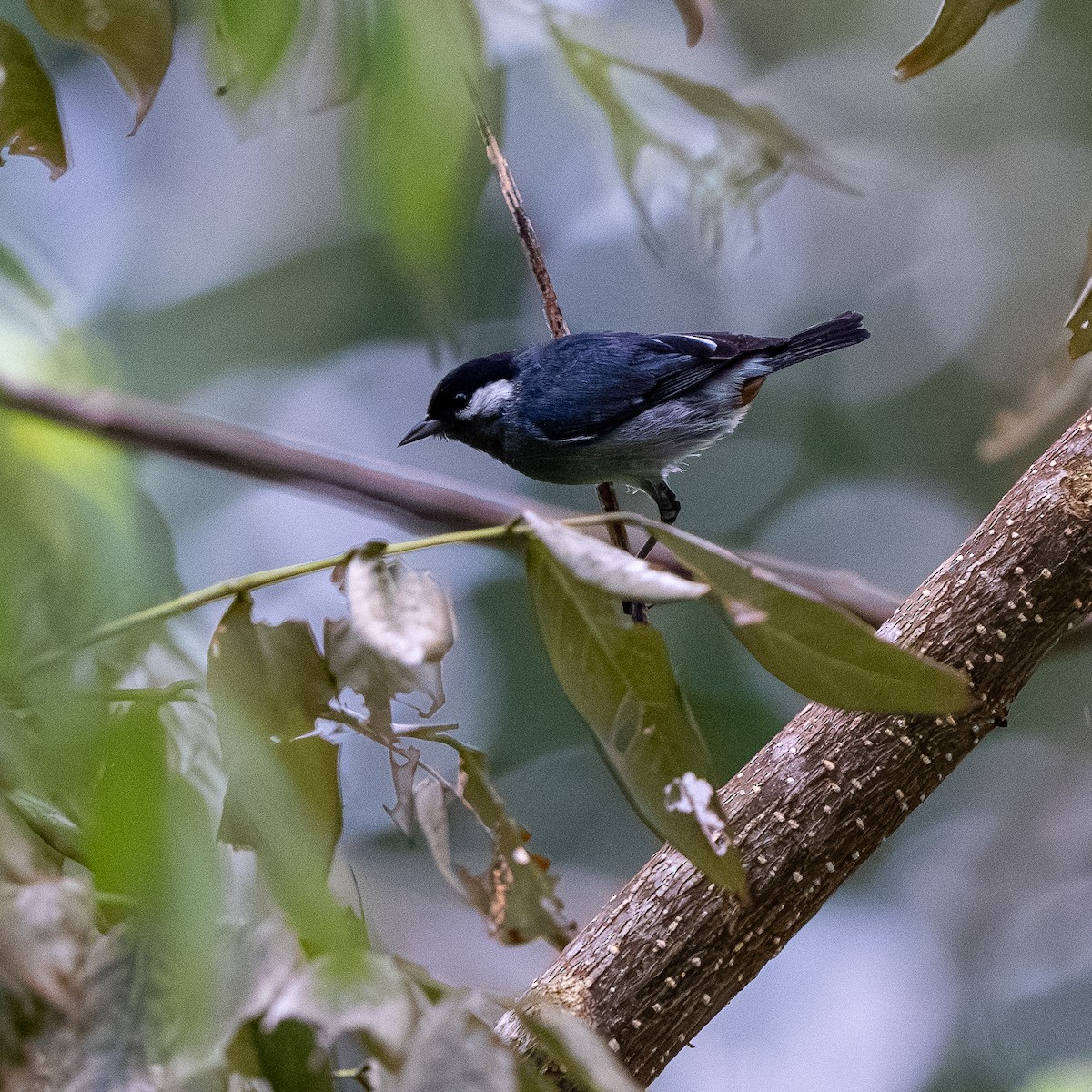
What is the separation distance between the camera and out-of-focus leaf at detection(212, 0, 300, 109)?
0.55 m

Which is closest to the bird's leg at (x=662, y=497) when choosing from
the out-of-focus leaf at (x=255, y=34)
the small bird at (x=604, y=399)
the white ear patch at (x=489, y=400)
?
the small bird at (x=604, y=399)

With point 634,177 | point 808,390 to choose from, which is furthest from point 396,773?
point 808,390

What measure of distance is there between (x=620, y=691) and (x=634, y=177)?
2.24ft

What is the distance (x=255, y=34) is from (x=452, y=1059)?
0.49m

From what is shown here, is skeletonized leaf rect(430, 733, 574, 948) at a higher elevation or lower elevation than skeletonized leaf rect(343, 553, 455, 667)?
lower

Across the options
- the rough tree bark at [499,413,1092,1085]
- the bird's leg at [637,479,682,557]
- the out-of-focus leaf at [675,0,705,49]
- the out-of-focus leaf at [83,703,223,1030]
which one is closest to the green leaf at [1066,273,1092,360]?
the rough tree bark at [499,413,1092,1085]

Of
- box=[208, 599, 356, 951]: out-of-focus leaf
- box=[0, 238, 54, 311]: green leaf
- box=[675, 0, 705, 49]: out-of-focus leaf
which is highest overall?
box=[0, 238, 54, 311]: green leaf

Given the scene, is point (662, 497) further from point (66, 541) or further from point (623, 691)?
point (623, 691)

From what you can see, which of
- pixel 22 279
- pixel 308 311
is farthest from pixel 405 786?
pixel 308 311

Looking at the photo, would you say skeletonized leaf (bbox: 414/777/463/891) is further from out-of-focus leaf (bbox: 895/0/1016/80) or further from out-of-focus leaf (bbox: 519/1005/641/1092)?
out-of-focus leaf (bbox: 895/0/1016/80)

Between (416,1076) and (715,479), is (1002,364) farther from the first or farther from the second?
(416,1076)

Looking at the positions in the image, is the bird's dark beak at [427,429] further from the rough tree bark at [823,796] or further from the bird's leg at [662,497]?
the rough tree bark at [823,796]

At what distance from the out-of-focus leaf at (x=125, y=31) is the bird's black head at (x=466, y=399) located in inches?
26.1

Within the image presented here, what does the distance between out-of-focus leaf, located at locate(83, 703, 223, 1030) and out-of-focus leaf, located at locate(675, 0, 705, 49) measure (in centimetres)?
50
